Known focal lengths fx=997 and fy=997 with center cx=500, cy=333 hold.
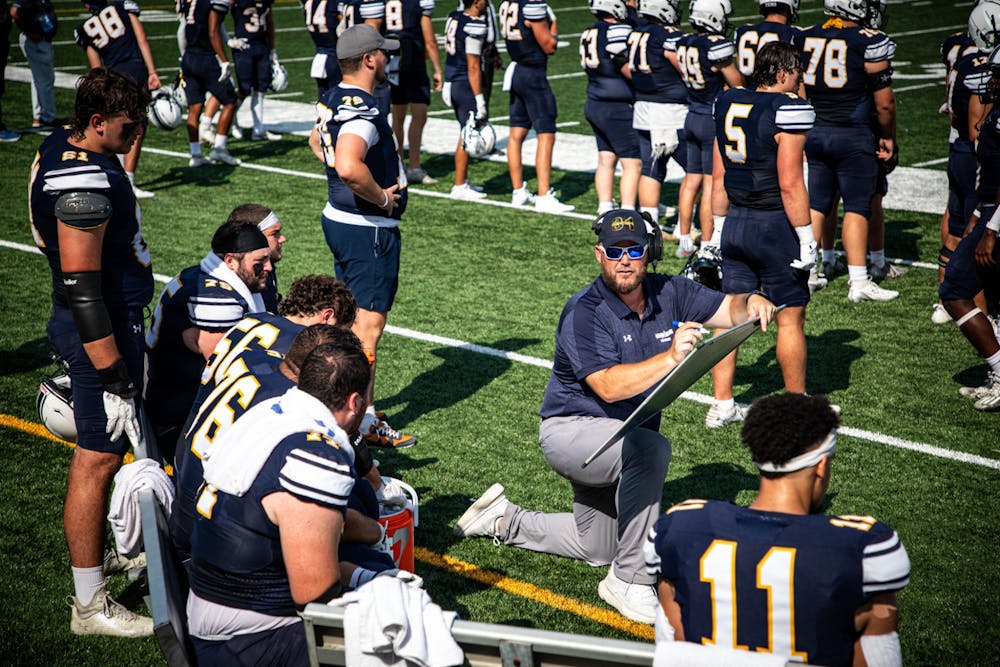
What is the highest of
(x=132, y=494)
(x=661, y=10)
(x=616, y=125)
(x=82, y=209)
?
(x=661, y=10)

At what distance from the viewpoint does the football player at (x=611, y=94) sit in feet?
31.2

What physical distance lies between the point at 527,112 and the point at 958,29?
16.2m

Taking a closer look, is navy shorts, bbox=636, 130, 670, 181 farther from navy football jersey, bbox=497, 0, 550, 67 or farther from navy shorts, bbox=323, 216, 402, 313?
navy shorts, bbox=323, 216, 402, 313

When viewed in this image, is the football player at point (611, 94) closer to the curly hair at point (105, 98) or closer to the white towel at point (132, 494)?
the curly hair at point (105, 98)

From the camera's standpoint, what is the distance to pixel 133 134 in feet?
14.0

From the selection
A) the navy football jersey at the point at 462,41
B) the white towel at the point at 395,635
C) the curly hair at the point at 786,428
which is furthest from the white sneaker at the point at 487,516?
the navy football jersey at the point at 462,41

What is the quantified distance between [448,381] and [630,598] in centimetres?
282

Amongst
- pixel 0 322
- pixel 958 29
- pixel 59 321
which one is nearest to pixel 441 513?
pixel 59 321

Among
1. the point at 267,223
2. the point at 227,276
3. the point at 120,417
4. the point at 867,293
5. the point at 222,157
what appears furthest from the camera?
the point at 222,157

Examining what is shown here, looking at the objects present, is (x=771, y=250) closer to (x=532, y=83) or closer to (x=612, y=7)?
(x=612, y=7)

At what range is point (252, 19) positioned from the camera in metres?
12.9

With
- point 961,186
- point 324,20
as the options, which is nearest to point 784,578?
point 961,186

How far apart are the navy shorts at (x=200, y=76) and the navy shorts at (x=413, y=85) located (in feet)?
7.43

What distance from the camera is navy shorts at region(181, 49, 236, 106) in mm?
12148
